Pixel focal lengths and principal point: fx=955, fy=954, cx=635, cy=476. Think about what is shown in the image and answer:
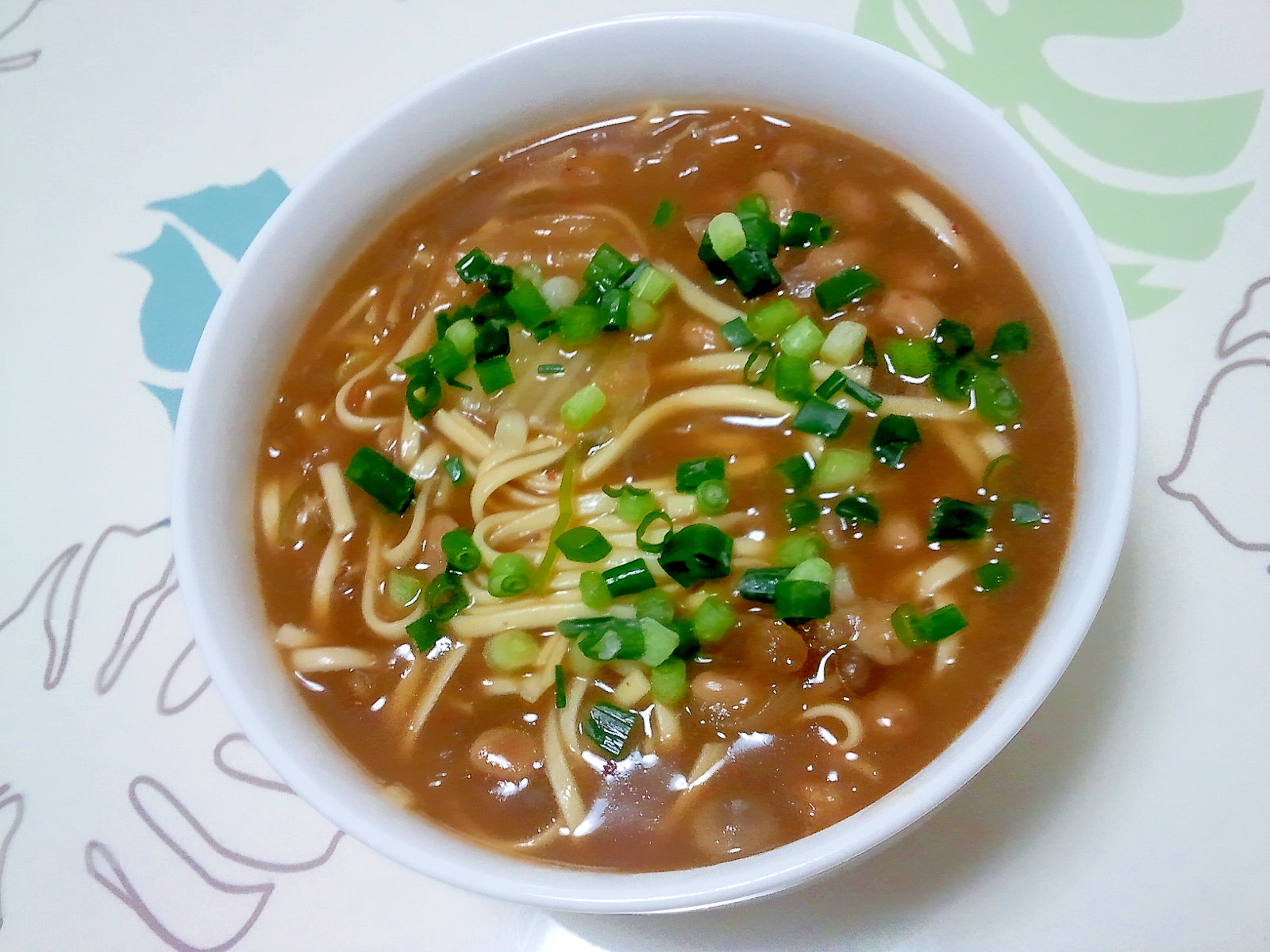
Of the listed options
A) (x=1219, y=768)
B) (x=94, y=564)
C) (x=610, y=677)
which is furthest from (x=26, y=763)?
(x=1219, y=768)

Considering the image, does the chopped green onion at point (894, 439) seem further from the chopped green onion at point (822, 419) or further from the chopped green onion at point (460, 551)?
the chopped green onion at point (460, 551)

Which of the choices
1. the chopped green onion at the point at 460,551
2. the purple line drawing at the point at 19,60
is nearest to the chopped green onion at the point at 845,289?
the chopped green onion at the point at 460,551

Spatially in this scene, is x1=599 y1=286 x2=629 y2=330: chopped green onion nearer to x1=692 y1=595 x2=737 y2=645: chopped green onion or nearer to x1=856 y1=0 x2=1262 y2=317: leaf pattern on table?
x1=692 y1=595 x2=737 y2=645: chopped green onion

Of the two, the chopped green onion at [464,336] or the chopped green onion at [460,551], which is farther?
the chopped green onion at [464,336]

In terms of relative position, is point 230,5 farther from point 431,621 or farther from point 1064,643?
point 1064,643

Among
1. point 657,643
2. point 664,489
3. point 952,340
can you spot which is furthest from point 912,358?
point 657,643

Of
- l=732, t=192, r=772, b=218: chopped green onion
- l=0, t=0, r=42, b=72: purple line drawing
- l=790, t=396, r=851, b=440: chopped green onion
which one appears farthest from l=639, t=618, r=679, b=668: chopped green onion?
l=0, t=0, r=42, b=72: purple line drawing

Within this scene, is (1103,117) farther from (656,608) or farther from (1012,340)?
(656,608)
